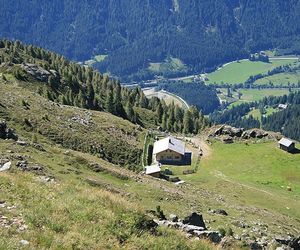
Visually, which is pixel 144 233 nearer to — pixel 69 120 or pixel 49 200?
pixel 49 200

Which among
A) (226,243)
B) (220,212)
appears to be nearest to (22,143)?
(220,212)

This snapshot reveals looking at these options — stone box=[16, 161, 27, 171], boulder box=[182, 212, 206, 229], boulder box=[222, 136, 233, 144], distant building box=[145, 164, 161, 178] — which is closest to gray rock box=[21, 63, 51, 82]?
boulder box=[222, 136, 233, 144]

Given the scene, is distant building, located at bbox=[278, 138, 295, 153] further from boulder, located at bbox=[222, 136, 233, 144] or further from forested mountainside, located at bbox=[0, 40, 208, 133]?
forested mountainside, located at bbox=[0, 40, 208, 133]

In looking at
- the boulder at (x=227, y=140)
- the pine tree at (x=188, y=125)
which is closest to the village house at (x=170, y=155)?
the boulder at (x=227, y=140)

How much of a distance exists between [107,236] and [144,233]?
7.99 feet

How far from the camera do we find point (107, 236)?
23.9m

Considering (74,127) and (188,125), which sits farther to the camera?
(188,125)

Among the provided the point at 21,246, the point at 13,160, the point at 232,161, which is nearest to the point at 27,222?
the point at 21,246

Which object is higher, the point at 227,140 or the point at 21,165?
the point at 21,165

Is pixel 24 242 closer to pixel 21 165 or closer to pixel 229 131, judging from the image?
pixel 21 165

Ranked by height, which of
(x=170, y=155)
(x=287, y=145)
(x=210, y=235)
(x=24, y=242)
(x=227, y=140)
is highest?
(x=24, y=242)

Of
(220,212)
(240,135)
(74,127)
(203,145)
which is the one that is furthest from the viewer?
(240,135)

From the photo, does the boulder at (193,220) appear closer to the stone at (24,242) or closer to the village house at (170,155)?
the stone at (24,242)

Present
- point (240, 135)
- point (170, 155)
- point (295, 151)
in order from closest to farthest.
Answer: point (170, 155) → point (295, 151) → point (240, 135)
